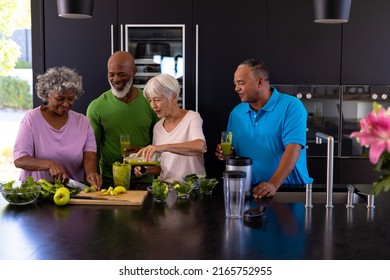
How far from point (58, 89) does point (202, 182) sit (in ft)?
3.18

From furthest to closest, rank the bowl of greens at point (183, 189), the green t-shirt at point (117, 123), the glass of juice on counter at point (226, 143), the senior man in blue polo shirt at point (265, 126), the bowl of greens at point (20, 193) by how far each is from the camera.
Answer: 1. the green t-shirt at point (117, 123)
2. the senior man in blue polo shirt at point (265, 126)
3. the glass of juice on counter at point (226, 143)
4. the bowl of greens at point (183, 189)
5. the bowl of greens at point (20, 193)

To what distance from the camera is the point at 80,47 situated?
197 inches

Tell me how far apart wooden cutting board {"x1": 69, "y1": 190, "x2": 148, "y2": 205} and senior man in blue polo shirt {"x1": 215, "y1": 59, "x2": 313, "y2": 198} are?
0.61 m

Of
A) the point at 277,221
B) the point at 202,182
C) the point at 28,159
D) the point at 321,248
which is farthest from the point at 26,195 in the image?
the point at 321,248

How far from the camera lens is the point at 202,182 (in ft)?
9.80

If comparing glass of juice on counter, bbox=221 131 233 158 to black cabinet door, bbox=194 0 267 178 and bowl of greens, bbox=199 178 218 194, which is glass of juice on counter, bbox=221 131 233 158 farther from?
black cabinet door, bbox=194 0 267 178

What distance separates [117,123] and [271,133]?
3.37 ft

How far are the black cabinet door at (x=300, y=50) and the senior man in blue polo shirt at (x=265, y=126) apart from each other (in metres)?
1.48

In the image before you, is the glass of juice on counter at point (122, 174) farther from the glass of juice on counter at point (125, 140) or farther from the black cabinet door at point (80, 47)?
the black cabinet door at point (80, 47)

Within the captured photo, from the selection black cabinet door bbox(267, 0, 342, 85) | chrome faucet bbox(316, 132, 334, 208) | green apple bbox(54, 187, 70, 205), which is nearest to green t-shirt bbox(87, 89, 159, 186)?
green apple bbox(54, 187, 70, 205)

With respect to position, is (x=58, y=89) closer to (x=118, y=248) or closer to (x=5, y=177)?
(x=118, y=248)

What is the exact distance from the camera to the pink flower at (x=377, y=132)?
4.86 feet

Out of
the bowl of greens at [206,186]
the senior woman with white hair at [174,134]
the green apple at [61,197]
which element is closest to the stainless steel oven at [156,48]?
the senior woman with white hair at [174,134]

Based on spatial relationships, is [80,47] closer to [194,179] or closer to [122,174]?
[122,174]
